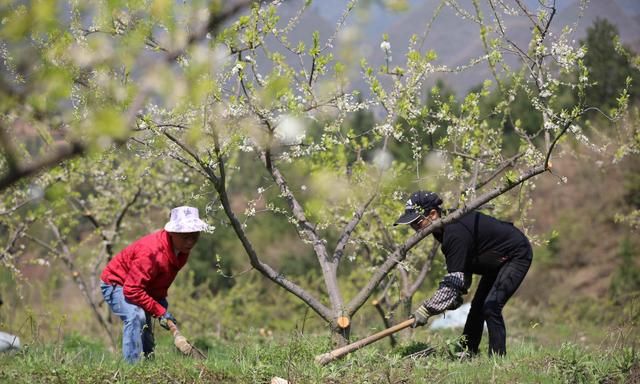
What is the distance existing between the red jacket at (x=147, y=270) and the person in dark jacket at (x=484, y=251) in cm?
182

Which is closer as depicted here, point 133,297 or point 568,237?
point 133,297

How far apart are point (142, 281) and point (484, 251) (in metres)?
2.73

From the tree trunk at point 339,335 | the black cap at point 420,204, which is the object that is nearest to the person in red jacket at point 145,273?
the tree trunk at point 339,335

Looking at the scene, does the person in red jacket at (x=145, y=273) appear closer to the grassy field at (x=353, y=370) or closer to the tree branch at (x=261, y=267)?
the tree branch at (x=261, y=267)

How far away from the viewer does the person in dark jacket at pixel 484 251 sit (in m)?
5.67

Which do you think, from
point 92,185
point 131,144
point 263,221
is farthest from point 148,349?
point 263,221

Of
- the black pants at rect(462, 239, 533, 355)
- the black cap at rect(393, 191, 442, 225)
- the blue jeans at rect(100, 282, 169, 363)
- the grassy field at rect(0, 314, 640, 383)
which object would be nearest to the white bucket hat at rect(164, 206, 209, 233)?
the blue jeans at rect(100, 282, 169, 363)

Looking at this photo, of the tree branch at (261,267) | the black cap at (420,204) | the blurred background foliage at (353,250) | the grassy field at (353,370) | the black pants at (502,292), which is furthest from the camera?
the blurred background foliage at (353,250)

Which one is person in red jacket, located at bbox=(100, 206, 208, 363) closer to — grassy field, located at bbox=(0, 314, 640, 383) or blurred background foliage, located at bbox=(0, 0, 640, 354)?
grassy field, located at bbox=(0, 314, 640, 383)

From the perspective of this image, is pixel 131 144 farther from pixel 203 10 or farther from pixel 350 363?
pixel 203 10

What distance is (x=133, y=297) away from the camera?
559 cm

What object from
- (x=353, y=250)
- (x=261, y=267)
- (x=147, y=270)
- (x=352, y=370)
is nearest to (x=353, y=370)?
(x=352, y=370)

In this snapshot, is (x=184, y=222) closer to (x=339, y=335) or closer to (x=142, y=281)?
(x=142, y=281)

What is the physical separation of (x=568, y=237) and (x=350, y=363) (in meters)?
24.9
